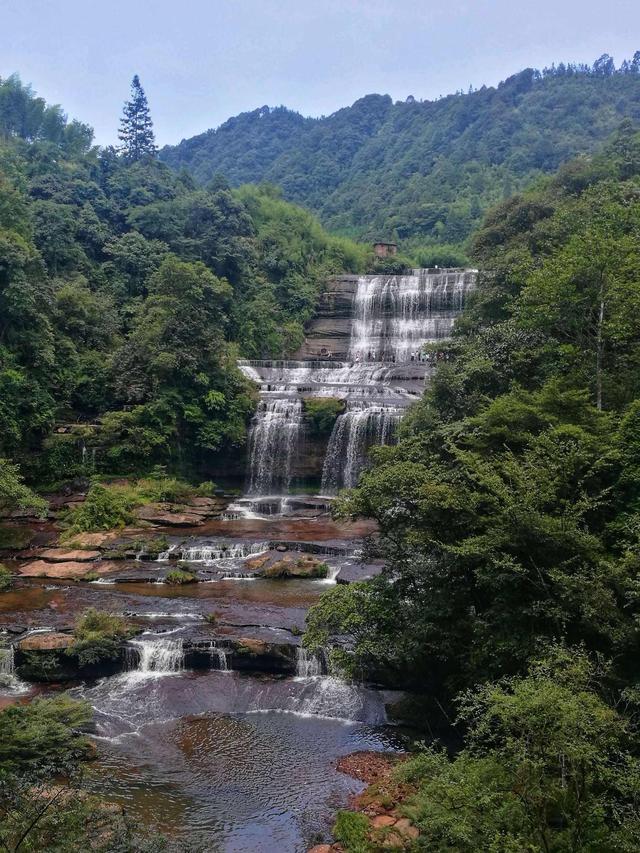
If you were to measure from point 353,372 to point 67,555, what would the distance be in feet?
63.8

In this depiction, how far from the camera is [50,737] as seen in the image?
991cm

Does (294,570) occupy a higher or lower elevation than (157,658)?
higher

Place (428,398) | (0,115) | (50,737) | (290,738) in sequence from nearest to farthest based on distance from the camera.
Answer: (50,737), (290,738), (428,398), (0,115)

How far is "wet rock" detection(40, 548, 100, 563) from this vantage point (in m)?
20.5

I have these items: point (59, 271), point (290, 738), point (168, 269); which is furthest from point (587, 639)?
point (59, 271)

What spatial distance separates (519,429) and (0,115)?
69315mm

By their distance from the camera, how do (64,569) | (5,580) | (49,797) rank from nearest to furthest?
(49,797)
(5,580)
(64,569)

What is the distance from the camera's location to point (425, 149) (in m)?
89.5

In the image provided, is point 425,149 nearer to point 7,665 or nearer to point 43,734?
point 7,665

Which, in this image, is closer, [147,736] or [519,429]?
[147,736]

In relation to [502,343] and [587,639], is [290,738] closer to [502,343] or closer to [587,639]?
[587,639]

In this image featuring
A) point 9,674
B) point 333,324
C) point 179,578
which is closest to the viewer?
point 9,674

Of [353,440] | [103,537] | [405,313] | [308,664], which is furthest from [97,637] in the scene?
[405,313]

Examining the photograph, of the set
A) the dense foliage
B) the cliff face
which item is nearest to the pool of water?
the dense foliage
